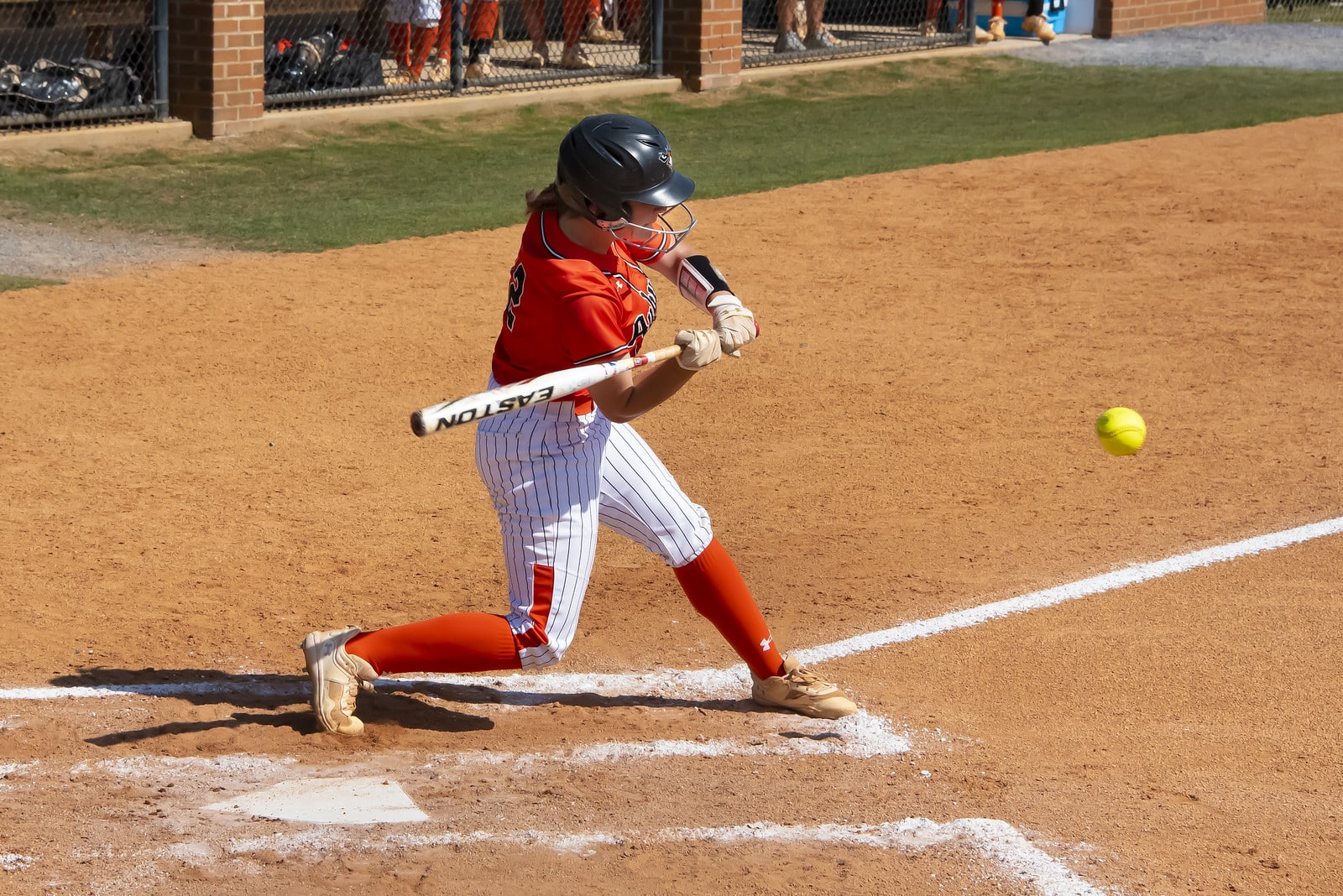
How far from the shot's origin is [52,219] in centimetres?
1023

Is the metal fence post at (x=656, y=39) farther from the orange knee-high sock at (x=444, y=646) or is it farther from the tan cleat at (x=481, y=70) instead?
the orange knee-high sock at (x=444, y=646)

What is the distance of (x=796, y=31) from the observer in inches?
677

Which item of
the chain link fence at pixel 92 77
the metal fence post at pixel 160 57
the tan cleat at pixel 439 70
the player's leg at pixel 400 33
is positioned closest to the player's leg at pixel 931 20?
the tan cleat at pixel 439 70

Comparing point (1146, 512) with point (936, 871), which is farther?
point (1146, 512)

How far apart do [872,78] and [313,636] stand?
13259mm

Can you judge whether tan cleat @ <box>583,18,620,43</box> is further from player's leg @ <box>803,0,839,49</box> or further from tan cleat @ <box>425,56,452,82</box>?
player's leg @ <box>803,0,839,49</box>

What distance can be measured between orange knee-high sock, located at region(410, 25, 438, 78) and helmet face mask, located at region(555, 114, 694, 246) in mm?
10726

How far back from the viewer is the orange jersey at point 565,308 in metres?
3.96

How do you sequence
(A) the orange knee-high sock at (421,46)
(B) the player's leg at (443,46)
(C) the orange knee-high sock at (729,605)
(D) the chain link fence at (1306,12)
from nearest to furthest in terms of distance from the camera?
(C) the orange knee-high sock at (729,605) < (A) the orange knee-high sock at (421,46) < (B) the player's leg at (443,46) < (D) the chain link fence at (1306,12)

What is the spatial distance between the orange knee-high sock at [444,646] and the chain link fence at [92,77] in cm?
896

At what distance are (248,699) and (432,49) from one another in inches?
469

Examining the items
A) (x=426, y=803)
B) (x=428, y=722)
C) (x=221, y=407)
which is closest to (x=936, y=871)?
(x=426, y=803)

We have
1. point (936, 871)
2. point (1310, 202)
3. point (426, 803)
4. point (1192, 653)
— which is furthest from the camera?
point (1310, 202)

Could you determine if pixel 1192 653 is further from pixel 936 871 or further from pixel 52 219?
pixel 52 219
